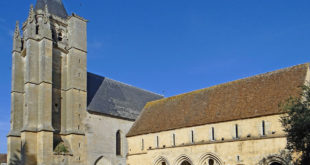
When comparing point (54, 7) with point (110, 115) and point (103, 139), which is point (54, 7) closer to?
point (110, 115)

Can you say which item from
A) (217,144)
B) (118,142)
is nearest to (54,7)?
(118,142)

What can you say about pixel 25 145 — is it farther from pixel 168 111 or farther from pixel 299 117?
pixel 299 117

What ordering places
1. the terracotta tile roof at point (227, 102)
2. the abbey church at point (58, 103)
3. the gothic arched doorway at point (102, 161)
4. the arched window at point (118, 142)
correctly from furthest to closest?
1. the arched window at point (118, 142)
2. the gothic arched doorway at point (102, 161)
3. the abbey church at point (58, 103)
4. the terracotta tile roof at point (227, 102)

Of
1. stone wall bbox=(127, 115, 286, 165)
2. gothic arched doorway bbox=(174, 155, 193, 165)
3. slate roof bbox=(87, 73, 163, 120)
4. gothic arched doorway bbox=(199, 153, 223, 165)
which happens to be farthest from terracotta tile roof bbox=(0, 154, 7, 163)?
gothic arched doorway bbox=(199, 153, 223, 165)

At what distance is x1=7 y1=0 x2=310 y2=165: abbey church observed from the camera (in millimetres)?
21250

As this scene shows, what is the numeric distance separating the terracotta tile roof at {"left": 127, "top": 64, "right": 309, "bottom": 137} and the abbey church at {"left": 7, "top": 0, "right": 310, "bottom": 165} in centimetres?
8

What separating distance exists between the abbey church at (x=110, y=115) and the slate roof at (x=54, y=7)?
0.31ft

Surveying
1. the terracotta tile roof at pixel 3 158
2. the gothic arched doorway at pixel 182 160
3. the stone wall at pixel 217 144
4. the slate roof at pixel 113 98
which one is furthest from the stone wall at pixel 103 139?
the terracotta tile roof at pixel 3 158

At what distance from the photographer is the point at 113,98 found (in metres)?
34.0

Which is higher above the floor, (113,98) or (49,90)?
(49,90)

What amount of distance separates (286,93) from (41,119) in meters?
19.0

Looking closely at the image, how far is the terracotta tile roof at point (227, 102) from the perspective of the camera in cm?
2125

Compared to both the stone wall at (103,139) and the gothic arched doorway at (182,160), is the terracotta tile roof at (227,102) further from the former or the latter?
the stone wall at (103,139)

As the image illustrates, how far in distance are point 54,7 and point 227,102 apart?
20.2 metres
